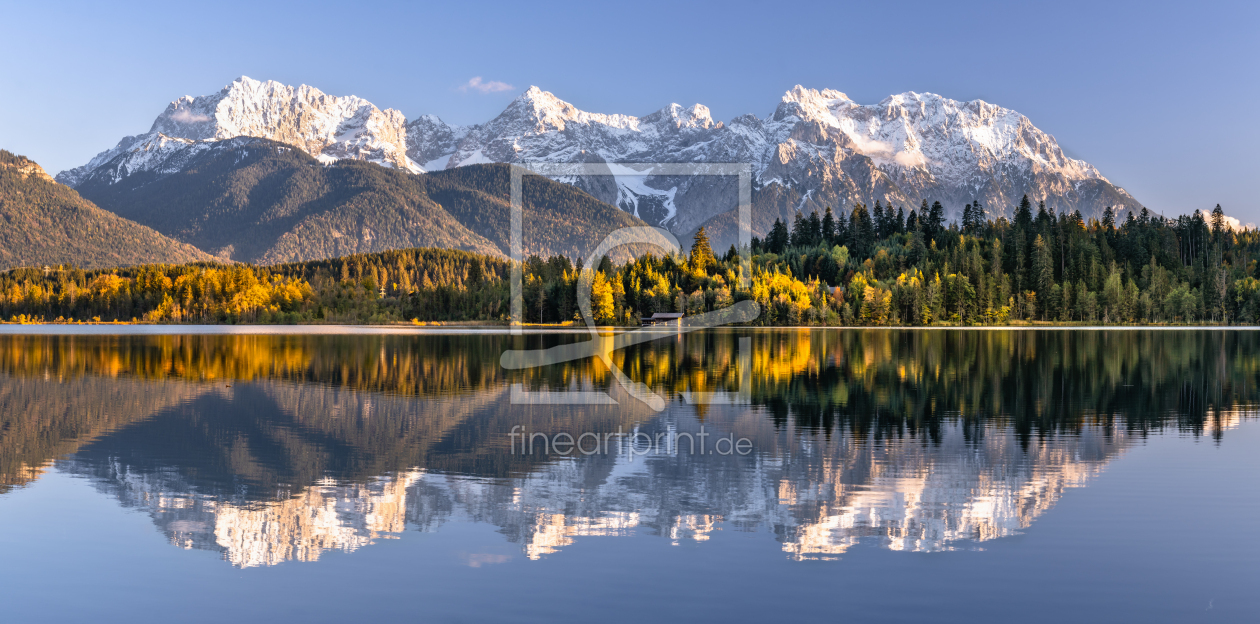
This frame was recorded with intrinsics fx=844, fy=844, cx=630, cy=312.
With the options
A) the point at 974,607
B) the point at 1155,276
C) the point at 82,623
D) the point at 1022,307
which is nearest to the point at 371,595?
the point at 82,623

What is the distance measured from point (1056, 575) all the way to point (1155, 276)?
19795 cm

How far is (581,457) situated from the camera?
26.5m

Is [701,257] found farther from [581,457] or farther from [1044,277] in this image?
[581,457]

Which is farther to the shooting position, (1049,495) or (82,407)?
(82,407)

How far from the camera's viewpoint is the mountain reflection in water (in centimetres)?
1864

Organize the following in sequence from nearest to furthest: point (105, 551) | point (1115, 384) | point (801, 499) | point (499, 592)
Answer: point (499, 592), point (105, 551), point (801, 499), point (1115, 384)

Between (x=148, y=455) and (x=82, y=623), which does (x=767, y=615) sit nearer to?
(x=82, y=623)

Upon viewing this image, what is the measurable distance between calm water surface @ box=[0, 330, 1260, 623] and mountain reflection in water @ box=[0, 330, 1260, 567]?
0.14 metres

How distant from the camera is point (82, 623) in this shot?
1343 cm

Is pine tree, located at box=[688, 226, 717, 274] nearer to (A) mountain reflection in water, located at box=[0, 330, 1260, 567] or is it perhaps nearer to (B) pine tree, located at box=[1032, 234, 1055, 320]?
(B) pine tree, located at box=[1032, 234, 1055, 320]

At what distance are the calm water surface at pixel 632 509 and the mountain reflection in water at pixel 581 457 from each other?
14cm

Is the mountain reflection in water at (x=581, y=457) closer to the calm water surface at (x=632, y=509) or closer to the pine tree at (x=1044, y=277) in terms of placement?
the calm water surface at (x=632, y=509)

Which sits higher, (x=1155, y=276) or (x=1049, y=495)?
(x=1155, y=276)

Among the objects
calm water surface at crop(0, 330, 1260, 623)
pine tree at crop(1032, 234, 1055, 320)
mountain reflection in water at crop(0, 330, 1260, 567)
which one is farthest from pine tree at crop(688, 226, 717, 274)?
calm water surface at crop(0, 330, 1260, 623)
